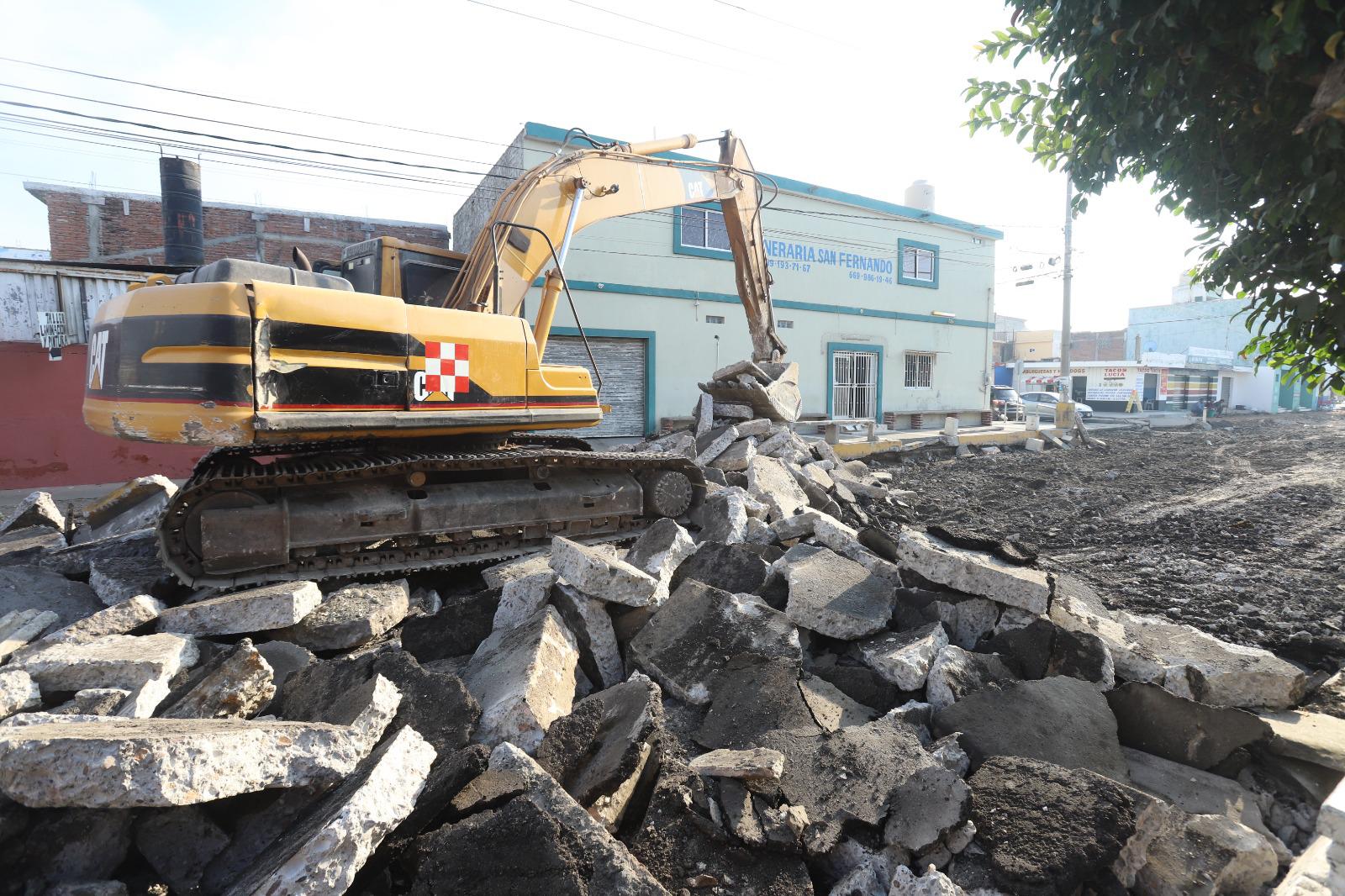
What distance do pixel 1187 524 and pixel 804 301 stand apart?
483 inches

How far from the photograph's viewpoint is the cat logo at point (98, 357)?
509 centimetres

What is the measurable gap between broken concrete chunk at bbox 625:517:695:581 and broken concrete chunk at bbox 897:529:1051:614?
1524 millimetres

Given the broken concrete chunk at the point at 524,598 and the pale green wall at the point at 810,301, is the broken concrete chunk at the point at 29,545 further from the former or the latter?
the pale green wall at the point at 810,301

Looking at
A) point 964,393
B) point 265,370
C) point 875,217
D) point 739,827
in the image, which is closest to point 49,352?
point 265,370

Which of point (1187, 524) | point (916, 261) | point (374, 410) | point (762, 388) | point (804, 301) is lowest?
point (1187, 524)

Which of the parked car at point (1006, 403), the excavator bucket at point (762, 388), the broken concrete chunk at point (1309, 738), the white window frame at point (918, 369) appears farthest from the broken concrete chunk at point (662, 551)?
the parked car at point (1006, 403)

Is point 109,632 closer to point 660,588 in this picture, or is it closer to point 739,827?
point 660,588

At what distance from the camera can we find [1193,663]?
3818mm

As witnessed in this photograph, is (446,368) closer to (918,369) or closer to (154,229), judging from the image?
(154,229)

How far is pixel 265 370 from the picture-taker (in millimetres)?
4742

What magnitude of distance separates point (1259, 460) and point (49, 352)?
80.3 feet

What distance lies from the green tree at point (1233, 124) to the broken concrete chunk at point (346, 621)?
4.91m

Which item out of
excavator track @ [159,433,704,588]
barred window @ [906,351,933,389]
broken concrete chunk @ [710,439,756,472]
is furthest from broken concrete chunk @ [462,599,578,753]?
barred window @ [906,351,933,389]

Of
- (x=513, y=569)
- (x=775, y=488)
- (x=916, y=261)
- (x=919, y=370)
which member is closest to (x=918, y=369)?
(x=919, y=370)
